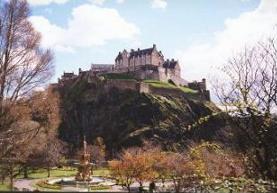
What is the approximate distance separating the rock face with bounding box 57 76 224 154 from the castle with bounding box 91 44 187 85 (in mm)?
15153

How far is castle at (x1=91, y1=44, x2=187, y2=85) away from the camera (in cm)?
11969

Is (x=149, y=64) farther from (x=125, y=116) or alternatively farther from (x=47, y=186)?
(x=47, y=186)

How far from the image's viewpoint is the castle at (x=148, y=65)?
120m

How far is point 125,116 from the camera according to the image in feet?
321

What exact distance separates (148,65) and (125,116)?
28084mm

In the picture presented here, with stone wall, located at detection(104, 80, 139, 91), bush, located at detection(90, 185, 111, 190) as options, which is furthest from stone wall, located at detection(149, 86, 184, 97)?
bush, located at detection(90, 185, 111, 190)

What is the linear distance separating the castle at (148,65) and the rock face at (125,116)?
49.7ft

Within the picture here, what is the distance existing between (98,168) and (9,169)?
29941mm

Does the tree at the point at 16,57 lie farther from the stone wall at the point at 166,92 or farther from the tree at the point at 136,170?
the stone wall at the point at 166,92

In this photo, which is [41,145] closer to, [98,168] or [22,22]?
[98,168]

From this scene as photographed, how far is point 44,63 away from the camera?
17938mm

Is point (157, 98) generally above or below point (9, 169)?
above

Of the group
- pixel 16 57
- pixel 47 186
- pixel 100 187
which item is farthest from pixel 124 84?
pixel 16 57

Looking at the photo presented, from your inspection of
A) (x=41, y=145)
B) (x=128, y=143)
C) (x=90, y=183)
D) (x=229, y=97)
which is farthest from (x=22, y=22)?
(x=128, y=143)
